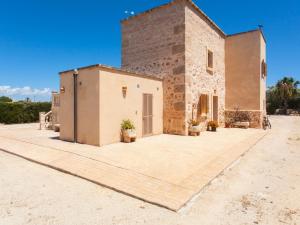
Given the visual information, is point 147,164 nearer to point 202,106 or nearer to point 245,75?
point 202,106

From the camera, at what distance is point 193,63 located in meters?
11.0

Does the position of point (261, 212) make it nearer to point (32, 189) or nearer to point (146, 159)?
point (146, 159)

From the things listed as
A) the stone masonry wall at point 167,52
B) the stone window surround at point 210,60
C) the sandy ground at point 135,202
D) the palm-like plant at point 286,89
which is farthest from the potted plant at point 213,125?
the palm-like plant at point 286,89

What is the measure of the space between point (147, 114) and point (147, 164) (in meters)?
4.65

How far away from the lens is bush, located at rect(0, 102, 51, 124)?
56.3 feet

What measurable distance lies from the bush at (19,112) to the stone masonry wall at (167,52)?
11.8m

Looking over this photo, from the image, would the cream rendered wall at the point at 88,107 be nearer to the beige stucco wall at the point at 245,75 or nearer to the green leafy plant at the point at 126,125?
the green leafy plant at the point at 126,125

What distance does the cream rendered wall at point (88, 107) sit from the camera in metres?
7.36

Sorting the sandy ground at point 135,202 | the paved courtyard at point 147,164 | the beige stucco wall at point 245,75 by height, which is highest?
the beige stucco wall at point 245,75

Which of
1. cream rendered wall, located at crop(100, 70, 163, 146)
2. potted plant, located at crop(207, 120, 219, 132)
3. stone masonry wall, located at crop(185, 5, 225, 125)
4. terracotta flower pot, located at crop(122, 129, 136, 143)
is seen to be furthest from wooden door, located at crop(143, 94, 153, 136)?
potted plant, located at crop(207, 120, 219, 132)

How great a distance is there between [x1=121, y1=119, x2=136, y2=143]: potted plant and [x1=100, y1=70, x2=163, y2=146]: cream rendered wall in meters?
0.20

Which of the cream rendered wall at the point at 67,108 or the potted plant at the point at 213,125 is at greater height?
the cream rendered wall at the point at 67,108

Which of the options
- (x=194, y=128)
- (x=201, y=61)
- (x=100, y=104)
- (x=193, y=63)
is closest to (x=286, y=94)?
(x=201, y=61)

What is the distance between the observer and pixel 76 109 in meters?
8.05
